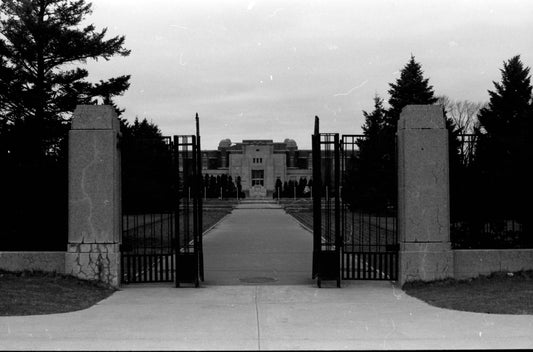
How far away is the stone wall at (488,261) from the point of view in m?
11.5

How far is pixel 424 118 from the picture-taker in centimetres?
1130

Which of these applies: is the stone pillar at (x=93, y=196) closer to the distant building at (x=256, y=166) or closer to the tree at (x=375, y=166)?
the tree at (x=375, y=166)

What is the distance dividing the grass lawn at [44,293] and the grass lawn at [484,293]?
545cm

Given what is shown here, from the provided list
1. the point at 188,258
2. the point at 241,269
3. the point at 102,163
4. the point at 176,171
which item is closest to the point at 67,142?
the point at 102,163

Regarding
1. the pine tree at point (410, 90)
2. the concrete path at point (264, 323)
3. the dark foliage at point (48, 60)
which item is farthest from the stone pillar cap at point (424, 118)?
the pine tree at point (410, 90)

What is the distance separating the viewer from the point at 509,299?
948 centimetres

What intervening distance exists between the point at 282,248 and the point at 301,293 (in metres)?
8.09

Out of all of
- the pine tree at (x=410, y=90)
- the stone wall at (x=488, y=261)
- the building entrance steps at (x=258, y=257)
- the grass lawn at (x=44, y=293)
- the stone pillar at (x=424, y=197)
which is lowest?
Result: the building entrance steps at (x=258, y=257)

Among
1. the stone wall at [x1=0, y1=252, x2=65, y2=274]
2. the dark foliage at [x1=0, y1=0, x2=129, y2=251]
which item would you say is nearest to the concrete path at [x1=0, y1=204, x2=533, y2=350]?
the stone wall at [x1=0, y1=252, x2=65, y2=274]

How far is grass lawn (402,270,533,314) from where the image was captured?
897 centimetres

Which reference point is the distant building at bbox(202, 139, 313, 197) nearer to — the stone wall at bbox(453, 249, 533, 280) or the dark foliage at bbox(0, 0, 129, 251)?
the dark foliage at bbox(0, 0, 129, 251)

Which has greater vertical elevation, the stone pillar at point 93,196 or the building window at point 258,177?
the building window at point 258,177

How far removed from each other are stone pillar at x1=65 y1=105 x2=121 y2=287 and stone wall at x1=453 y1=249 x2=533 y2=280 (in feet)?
20.9

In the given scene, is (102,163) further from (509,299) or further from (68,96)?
(68,96)
